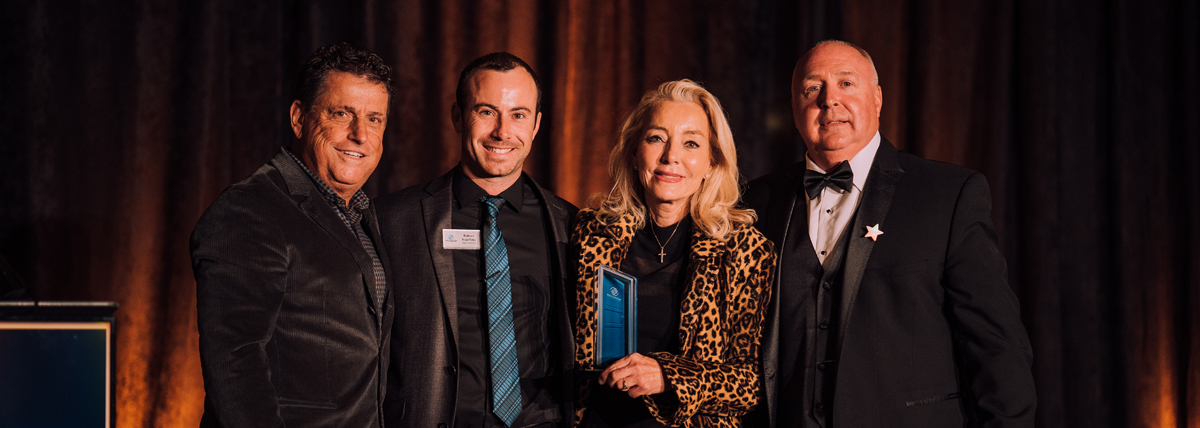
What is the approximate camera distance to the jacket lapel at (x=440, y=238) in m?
2.06

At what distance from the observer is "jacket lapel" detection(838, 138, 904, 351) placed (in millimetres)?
2006

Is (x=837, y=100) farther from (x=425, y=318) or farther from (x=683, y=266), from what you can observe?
(x=425, y=318)

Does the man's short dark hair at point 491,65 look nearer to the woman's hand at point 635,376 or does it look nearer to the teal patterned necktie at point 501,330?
the teal patterned necktie at point 501,330

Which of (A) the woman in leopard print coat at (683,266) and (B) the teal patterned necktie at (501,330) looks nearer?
(A) the woman in leopard print coat at (683,266)

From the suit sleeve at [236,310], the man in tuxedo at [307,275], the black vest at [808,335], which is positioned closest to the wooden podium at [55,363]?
the man in tuxedo at [307,275]

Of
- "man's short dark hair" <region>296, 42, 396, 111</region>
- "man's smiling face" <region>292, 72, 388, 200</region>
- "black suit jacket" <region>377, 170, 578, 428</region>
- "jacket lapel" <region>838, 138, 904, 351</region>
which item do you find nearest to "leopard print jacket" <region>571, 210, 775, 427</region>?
"black suit jacket" <region>377, 170, 578, 428</region>

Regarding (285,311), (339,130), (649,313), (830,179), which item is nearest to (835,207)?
(830,179)

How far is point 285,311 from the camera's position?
5.77 ft

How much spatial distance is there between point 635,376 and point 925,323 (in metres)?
0.88

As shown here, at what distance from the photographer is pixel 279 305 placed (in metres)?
1.70

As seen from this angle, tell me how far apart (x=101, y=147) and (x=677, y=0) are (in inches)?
118

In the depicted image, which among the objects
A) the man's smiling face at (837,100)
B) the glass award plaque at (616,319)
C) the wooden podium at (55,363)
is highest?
the man's smiling face at (837,100)

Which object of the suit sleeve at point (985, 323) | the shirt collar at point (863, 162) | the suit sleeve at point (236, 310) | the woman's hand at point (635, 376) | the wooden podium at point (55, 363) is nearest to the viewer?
the suit sleeve at point (236, 310)

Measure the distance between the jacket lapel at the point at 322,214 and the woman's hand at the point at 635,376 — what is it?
0.67m
